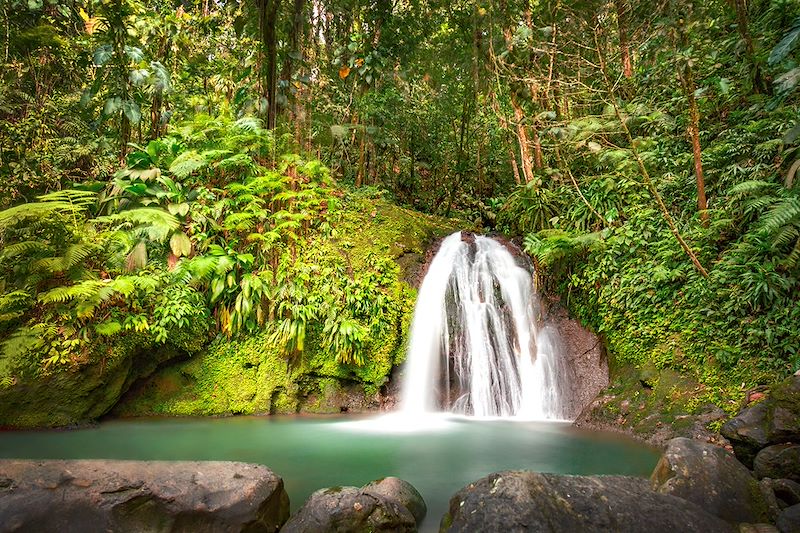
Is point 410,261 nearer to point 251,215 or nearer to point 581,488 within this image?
point 251,215

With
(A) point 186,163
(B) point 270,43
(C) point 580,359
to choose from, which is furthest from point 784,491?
(B) point 270,43

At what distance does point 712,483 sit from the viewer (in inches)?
127

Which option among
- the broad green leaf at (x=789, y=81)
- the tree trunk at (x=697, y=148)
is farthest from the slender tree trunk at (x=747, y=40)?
the broad green leaf at (x=789, y=81)

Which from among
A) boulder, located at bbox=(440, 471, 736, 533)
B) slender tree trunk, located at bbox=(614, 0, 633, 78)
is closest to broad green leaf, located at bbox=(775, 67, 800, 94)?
slender tree trunk, located at bbox=(614, 0, 633, 78)

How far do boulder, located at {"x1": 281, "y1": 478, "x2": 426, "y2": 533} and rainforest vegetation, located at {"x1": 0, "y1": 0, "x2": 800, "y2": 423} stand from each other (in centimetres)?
405

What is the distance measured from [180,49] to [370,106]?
4.52m

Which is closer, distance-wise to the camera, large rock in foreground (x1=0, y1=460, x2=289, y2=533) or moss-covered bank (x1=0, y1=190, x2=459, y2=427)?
large rock in foreground (x1=0, y1=460, x2=289, y2=533)

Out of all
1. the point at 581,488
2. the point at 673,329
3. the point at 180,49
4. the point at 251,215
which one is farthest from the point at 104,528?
the point at 180,49

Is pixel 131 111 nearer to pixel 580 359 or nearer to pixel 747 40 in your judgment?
pixel 580 359

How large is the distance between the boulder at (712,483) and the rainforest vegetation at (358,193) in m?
2.27

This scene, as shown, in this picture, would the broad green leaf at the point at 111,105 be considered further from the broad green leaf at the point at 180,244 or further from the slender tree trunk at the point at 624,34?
the slender tree trunk at the point at 624,34

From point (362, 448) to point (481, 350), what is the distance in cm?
295

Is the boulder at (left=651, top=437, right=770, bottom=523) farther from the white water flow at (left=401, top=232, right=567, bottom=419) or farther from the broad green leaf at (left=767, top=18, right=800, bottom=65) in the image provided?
the broad green leaf at (left=767, top=18, right=800, bottom=65)

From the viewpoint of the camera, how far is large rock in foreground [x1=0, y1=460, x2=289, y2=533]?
9.11ft
